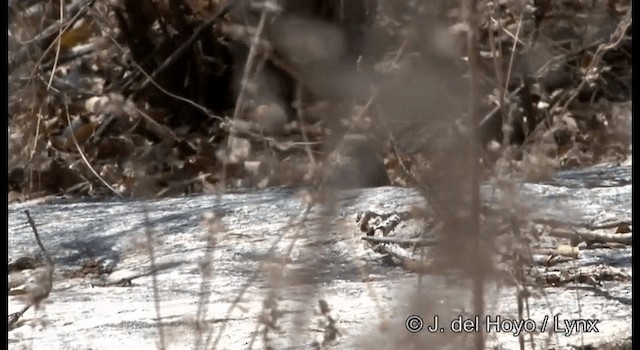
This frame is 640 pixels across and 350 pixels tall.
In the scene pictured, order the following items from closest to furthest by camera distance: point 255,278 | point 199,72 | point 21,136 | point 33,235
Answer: point 255,278
point 33,235
point 21,136
point 199,72

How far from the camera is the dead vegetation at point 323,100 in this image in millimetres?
1307

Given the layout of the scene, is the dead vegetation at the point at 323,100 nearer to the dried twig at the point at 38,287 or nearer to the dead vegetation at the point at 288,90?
the dead vegetation at the point at 288,90

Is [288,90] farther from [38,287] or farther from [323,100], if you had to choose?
[38,287]

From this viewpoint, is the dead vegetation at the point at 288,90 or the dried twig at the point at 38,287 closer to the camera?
the dead vegetation at the point at 288,90

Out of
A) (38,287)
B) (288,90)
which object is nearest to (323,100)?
(288,90)

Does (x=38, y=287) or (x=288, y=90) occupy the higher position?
(x=288, y=90)

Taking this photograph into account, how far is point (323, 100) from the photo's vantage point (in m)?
1.49

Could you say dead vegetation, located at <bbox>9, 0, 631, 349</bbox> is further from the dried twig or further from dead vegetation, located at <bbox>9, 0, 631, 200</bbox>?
the dried twig

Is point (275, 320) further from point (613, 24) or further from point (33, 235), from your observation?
point (613, 24)

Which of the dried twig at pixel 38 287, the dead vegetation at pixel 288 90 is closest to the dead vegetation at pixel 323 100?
the dead vegetation at pixel 288 90

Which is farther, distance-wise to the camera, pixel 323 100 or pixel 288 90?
pixel 288 90

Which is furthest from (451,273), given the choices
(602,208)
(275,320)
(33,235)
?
(33,235)

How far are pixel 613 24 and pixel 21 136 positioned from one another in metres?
1.04

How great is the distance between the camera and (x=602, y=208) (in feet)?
5.73
